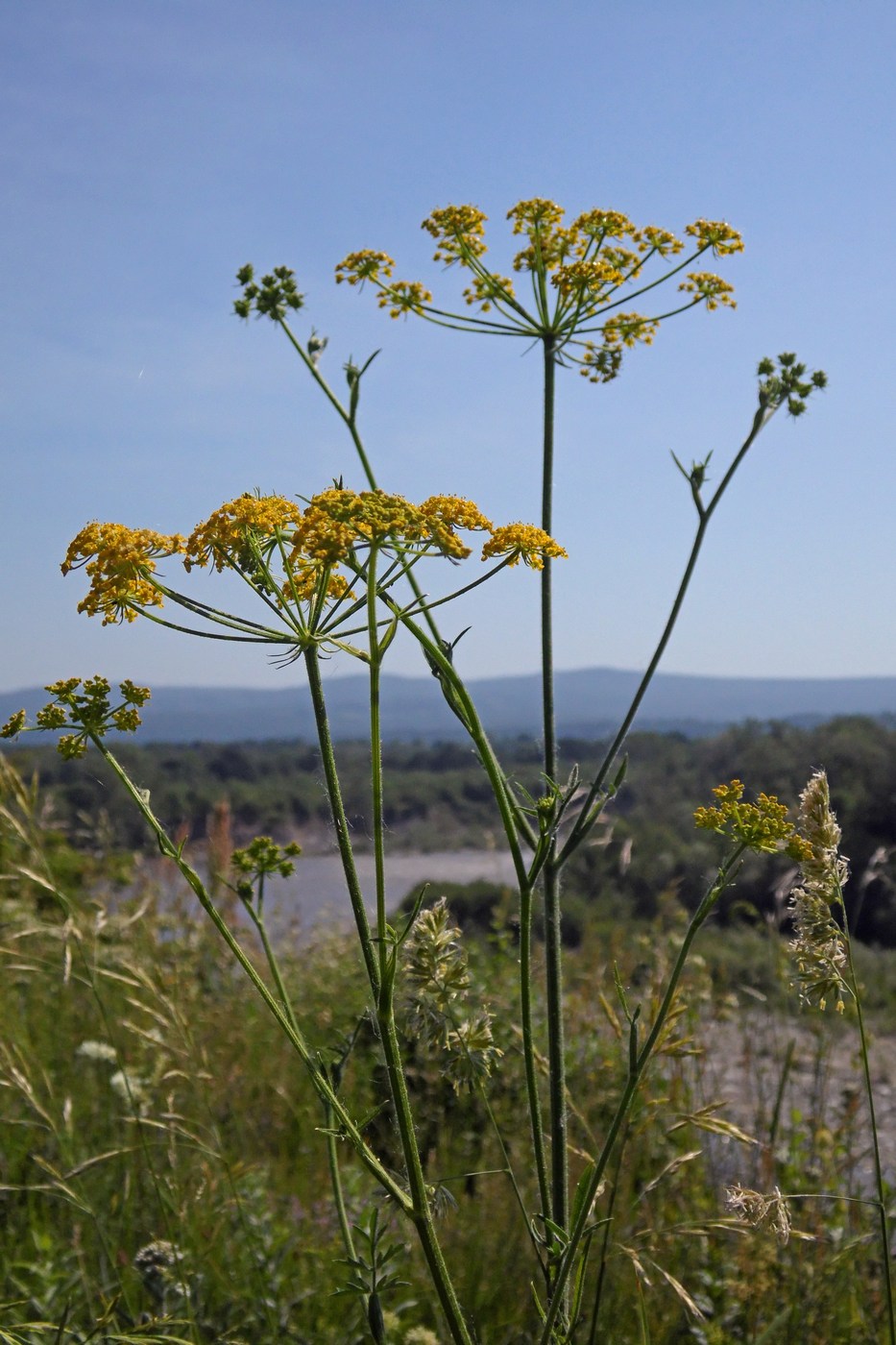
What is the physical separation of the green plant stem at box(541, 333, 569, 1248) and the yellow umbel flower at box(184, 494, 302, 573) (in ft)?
1.86

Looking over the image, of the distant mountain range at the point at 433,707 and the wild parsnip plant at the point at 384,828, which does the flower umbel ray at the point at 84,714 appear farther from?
the distant mountain range at the point at 433,707

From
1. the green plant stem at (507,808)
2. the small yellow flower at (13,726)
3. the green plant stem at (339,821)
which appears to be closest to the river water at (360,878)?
the small yellow flower at (13,726)

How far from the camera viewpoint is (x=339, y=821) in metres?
1.49

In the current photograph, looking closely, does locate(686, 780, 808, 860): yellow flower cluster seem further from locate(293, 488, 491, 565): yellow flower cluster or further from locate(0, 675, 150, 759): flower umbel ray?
locate(0, 675, 150, 759): flower umbel ray

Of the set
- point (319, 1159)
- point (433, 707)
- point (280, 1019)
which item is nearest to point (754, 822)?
point (280, 1019)

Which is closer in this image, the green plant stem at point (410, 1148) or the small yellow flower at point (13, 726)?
the green plant stem at point (410, 1148)

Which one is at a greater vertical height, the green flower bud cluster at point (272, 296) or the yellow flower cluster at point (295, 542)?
the green flower bud cluster at point (272, 296)

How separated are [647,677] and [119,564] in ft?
3.23

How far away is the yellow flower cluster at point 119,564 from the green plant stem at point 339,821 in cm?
35

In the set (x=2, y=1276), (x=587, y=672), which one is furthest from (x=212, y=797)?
(x=587, y=672)

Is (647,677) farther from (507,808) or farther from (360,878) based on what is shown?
(360,878)

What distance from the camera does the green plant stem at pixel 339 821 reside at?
1.45m

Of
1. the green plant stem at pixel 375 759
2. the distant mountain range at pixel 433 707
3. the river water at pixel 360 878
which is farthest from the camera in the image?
the distant mountain range at pixel 433 707

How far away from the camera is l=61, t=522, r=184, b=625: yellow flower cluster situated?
5.49 feet
